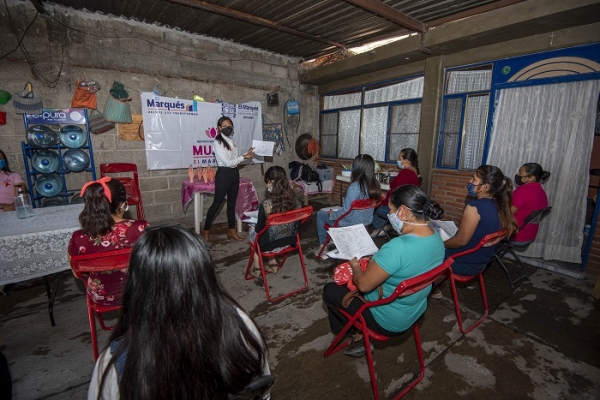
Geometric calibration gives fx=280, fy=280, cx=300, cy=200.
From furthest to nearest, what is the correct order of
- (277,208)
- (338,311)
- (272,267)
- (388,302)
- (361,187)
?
1. (272,267)
2. (361,187)
3. (277,208)
4. (338,311)
5. (388,302)

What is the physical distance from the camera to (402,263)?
1485 millimetres

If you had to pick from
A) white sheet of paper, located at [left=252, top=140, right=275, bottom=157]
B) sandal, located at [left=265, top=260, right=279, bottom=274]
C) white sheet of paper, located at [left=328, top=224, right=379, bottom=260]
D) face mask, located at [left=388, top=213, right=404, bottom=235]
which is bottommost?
sandal, located at [left=265, top=260, right=279, bottom=274]

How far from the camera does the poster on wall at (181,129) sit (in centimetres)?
479

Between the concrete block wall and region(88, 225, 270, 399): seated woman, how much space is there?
15.3 feet

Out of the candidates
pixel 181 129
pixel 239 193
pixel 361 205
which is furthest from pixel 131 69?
pixel 361 205

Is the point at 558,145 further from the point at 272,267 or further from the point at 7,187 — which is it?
the point at 7,187

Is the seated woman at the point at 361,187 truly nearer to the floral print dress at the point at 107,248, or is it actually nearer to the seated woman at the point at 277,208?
the seated woman at the point at 277,208

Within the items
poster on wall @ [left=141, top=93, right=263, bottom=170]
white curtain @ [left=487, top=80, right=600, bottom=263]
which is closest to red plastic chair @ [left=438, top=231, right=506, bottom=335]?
white curtain @ [left=487, top=80, right=600, bottom=263]

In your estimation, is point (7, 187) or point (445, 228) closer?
point (445, 228)

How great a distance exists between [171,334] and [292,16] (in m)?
4.62

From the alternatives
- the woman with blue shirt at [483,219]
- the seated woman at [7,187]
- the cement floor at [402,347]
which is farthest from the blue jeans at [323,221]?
the seated woman at [7,187]

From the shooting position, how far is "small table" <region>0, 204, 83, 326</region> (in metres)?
2.03

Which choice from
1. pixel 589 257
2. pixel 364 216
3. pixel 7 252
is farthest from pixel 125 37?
pixel 589 257

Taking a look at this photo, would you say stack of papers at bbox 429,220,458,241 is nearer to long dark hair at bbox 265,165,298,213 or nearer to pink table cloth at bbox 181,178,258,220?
long dark hair at bbox 265,165,298,213
